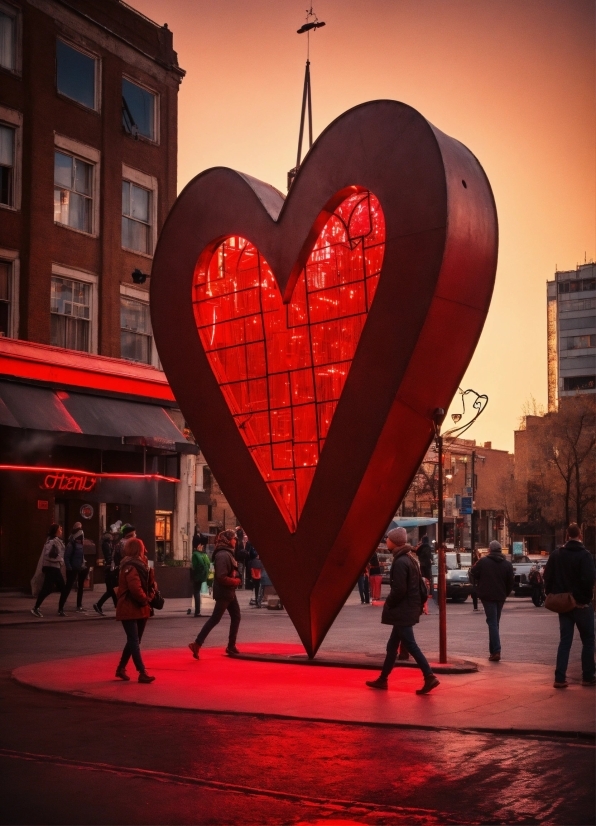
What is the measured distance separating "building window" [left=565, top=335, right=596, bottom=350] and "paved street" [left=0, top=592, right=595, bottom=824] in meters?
105

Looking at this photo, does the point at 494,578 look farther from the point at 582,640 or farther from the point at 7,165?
the point at 7,165

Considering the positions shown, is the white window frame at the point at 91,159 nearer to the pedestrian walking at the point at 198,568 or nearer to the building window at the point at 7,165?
the building window at the point at 7,165

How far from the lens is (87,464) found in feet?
100.0

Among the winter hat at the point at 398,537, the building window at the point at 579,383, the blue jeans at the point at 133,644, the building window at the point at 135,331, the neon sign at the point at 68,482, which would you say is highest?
the building window at the point at 579,383

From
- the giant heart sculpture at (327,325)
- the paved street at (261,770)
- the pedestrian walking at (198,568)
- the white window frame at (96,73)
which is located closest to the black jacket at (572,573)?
the paved street at (261,770)

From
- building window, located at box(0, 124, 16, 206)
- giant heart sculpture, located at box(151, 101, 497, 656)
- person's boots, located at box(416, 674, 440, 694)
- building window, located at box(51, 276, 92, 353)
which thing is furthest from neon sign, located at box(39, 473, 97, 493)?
person's boots, located at box(416, 674, 440, 694)

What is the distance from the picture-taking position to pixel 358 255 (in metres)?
13.3

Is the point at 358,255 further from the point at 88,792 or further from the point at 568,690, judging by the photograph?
the point at 88,792

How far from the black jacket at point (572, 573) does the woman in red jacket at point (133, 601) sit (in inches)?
190

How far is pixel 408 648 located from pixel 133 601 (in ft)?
11.0

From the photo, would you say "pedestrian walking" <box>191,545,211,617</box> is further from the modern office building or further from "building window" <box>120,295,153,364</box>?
the modern office building

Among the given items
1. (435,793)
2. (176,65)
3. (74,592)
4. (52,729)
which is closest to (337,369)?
(52,729)

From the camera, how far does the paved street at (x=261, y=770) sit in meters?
6.68

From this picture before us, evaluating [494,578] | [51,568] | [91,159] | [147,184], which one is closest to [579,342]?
[147,184]
